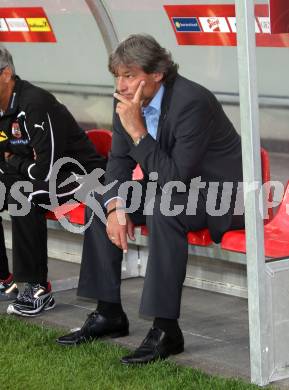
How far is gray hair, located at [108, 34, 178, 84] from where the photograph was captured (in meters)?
5.02

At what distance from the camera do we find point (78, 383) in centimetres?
474

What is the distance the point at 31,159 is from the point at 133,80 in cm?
116

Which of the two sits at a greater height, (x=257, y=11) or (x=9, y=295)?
(x=257, y=11)

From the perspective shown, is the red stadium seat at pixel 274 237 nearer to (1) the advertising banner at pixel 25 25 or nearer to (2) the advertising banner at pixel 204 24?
(2) the advertising banner at pixel 204 24

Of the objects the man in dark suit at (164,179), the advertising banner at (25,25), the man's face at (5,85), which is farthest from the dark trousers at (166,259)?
the advertising banner at (25,25)

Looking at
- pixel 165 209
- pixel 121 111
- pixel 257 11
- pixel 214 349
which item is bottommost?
pixel 214 349

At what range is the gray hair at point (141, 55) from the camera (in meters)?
5.02

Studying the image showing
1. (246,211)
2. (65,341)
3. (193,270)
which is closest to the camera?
(246,211)

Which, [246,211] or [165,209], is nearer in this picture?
[246,211]

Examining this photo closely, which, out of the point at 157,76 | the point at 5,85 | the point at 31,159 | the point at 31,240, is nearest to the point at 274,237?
the point at 157,76

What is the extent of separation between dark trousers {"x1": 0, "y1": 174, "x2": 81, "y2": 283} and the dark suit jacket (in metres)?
0.78

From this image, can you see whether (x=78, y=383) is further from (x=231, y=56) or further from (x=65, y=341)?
(x=231, y=56)

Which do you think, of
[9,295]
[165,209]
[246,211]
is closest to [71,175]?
[9,295]

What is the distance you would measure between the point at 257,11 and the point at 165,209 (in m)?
1.09
